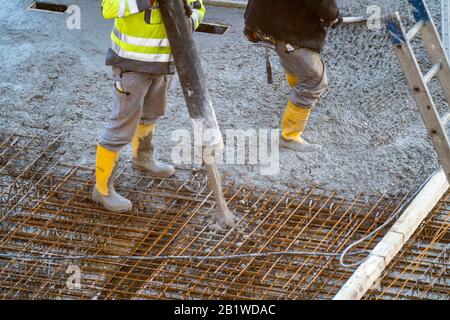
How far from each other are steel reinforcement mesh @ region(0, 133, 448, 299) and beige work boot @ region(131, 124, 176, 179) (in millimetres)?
58

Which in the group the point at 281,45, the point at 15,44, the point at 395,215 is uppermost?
the point at 281,45

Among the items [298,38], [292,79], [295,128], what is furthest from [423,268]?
[292,79]

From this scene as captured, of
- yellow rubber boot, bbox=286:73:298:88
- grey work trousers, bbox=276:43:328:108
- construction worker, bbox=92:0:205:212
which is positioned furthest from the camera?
yellow rubber boot, bbox=286:73:298:88

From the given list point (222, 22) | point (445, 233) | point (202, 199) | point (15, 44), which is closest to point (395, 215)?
point (445, 233)

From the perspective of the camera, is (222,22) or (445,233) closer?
(445,233)

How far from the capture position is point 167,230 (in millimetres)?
6035

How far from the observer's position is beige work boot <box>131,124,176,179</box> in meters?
6.41

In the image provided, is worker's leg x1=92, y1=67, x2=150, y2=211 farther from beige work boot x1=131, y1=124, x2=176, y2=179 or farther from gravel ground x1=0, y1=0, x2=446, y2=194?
gravel ground x1=0, y1=0, x2=446, y2=194

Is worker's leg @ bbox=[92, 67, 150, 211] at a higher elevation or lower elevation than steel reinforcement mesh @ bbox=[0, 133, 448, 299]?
higher

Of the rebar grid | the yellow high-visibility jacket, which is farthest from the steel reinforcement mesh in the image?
the yellow high-visibility jacket
